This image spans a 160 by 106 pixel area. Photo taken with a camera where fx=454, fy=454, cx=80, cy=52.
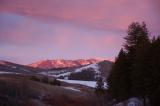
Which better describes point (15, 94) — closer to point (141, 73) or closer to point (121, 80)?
point (121, 80)

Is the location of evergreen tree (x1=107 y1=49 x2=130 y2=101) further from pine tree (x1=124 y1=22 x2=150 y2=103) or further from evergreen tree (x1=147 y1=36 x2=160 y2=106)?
evergreen tree (x1=147 y1=36 x2=160 y2=106)

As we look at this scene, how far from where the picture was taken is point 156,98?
56812mm

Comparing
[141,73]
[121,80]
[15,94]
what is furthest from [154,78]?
[15,94]

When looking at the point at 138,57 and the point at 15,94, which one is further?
the point at 15,94

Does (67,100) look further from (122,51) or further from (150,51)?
(150,51)

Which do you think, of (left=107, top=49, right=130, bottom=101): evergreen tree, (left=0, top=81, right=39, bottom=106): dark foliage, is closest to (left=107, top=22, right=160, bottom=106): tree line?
(left=107, top=49, right=130, bottom=101): evergreen tree

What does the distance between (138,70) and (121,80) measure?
33.6 ft

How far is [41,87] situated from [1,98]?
1241 inches

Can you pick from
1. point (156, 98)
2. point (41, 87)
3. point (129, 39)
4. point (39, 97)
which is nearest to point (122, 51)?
point (129, 39)

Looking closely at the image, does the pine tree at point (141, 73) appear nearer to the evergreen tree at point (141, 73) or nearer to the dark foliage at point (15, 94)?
the evergreen tree at point (141, 73)

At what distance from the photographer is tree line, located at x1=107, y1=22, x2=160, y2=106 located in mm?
57250

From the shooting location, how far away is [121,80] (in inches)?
2781

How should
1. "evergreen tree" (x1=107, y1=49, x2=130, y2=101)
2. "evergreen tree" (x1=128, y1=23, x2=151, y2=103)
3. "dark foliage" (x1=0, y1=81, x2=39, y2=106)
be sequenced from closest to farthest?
"evergreen tree" (x1=128, y1=23, x2=151, y2=103), "evergreen tree" (x1=107, y1=49, x2=130, y2=101), "dark foliage" (x1=0, y1=81, x2=39, y2=106)

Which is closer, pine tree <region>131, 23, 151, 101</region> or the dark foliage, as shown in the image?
pine tree <region>131, 23, 151, 101</region>
